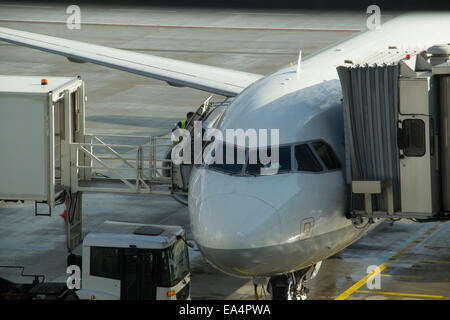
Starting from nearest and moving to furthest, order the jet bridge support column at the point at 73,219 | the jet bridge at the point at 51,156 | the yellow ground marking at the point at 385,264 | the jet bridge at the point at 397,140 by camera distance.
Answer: the jet bridge at the point at 397,140 → the yellow ground marking at the point at 385,264 → the jet bridge at the point at 51,156 → the jet bridge support column at the point at 73,219

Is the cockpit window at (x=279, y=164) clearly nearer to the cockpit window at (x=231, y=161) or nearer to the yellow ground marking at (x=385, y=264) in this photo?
the cockpit window at (x=231, y=161)

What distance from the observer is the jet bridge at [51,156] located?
23.0 metres

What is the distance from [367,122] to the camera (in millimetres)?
17266

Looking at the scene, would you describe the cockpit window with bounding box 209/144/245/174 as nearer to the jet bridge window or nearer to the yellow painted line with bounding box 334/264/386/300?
the jet bridge window

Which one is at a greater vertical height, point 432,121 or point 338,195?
point 432,121

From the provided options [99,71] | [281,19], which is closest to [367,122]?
[99,71]

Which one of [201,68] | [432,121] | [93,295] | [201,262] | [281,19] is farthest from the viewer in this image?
[281,19]

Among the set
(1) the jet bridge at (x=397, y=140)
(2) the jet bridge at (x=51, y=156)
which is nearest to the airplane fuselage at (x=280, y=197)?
(1) the jet bridge at (x=397, y=140)

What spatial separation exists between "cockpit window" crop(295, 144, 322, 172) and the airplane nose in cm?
143

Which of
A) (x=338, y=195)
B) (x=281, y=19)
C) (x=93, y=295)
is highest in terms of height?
(x=281, y=19)

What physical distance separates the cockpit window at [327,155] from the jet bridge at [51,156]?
5.97 m

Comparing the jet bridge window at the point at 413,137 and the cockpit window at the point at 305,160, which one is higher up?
the jet bridge window at the point at 413,137

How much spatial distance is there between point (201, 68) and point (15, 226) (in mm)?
9195

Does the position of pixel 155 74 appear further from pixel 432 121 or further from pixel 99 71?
pixel 99 71
